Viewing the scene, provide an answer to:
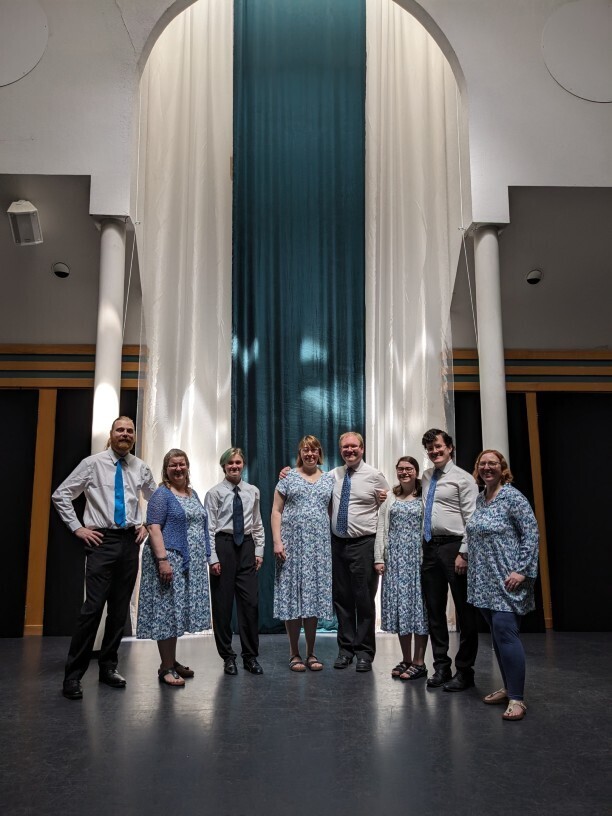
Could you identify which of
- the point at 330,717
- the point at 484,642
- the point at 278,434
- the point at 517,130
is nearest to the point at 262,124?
the point at 517,130

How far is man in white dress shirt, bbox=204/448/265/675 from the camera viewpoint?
370 centimetres

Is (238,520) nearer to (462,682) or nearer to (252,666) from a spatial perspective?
(252,666)

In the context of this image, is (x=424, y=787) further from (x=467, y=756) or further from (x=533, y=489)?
(x=533, y=489)

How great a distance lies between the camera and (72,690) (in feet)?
10.3

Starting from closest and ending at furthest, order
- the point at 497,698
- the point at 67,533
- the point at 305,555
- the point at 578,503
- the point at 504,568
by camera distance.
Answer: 1. the point at 504,568
2. the point at 497,698
3. the point at 305,555
4. the point at 67,533
5. the point at 578,503

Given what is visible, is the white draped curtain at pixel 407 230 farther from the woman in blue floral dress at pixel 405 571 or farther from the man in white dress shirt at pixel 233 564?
the man in white dress shirt at pixel 233 564

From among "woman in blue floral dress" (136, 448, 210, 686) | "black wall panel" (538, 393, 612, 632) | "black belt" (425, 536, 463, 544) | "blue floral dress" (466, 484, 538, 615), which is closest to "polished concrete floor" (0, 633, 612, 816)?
"woman in blue floral dress" (136, 448, 210, 686)

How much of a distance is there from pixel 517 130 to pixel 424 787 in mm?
4147

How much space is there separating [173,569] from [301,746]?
3.94ft

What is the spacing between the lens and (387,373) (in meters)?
5.32

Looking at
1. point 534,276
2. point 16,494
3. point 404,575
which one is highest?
point 534,276

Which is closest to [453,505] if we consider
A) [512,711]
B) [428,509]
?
[428,509]

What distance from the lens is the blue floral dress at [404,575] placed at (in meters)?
3.57

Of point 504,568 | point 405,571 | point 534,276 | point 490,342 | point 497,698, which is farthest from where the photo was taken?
point 534,276
